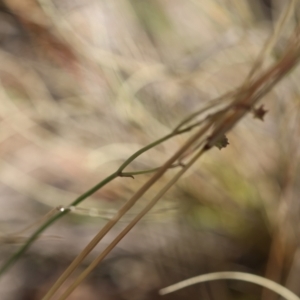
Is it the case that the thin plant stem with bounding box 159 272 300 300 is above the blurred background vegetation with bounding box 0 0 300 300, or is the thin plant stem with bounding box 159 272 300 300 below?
below

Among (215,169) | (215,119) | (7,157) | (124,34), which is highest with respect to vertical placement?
(124,34)

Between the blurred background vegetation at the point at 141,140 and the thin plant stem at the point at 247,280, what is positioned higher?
the blurred background vegetation at the point at 141,140

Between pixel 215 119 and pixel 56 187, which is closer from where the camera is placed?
pixel 215 119

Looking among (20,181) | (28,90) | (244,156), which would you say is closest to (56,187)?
(20,181)

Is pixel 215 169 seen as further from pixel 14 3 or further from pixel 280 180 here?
pixel 14 3

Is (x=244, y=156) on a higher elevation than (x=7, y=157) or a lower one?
lower

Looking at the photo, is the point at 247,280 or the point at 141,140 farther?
the point at 141,140

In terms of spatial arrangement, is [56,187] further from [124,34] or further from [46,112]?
[124,34]

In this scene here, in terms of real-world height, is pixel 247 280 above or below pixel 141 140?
below
